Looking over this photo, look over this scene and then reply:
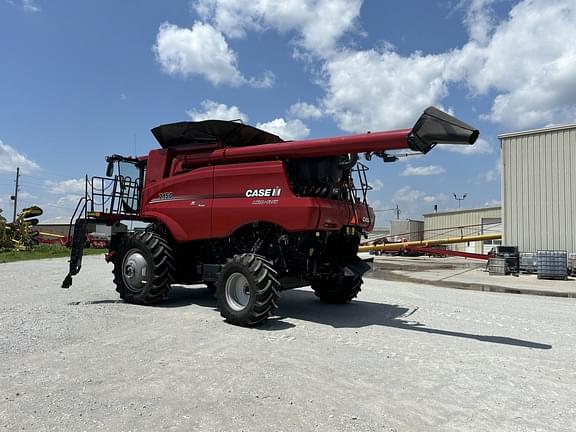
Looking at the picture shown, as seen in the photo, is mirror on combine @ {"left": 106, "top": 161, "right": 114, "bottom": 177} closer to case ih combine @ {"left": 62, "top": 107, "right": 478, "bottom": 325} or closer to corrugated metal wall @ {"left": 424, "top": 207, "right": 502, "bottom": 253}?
case ih combine @ {"left": 62, "top": 107, "right": 478, "bottom": 325}

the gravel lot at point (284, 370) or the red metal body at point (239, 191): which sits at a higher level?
the red metal body at point (239, 191)

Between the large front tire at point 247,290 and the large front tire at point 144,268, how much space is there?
5.73 ft

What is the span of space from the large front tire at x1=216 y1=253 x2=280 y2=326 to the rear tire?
2.30 m

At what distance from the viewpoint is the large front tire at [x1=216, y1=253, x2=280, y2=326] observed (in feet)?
25.4

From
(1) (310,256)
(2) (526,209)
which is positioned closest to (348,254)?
(1) (310,256)

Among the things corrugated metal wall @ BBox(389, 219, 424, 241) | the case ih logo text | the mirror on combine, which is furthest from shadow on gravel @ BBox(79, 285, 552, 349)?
corrugated metal wall @ BBox(389, 219, 424, 241)

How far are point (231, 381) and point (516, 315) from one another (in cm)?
694

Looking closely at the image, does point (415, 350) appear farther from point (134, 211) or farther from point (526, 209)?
point (526, 209)

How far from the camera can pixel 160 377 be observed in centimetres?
512

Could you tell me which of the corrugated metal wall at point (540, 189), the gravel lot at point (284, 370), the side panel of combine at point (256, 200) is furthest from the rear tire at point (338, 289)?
the corrugated metal wall at point (540, 189)

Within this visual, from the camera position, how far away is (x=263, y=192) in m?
8.39

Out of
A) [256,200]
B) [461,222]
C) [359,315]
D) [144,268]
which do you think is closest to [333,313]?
[359,315]

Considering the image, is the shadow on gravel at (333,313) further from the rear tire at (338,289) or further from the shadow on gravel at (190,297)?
the rear tire at (338,289)

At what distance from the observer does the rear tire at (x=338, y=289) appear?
33.3 feet
